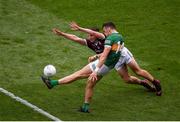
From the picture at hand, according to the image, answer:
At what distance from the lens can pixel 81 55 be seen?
1697 cm

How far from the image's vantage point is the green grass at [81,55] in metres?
13.0

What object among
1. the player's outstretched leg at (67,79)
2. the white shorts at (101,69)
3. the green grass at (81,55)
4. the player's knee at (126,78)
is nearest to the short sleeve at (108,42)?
the white shorts at (101,69)

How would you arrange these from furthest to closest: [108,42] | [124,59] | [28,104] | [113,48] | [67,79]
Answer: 1. [124,59]
2. [28,104]
3. [67,79]
4. [113,48]
5. [108,42]

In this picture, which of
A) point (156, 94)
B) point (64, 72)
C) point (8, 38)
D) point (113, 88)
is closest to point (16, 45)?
point (8, 38)

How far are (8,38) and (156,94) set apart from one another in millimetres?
6114

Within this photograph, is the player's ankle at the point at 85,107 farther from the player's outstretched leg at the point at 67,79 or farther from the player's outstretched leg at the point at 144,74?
the player's outstretched leg at the point at 144,74

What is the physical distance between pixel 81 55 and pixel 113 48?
450 centimetres

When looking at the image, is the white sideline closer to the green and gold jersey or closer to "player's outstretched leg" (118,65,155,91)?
the green and gold jersey

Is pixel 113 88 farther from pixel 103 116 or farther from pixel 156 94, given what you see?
pixel 103 116

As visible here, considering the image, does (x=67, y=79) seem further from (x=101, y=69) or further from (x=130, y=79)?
(x=130, y=79)

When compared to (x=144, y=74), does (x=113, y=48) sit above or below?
above

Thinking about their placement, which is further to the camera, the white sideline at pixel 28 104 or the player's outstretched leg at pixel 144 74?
the player's outstretched leg at pixel 144 74

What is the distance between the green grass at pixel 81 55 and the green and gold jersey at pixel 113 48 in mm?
1125

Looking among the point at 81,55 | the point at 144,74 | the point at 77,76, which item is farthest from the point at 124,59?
the point at 81,55
